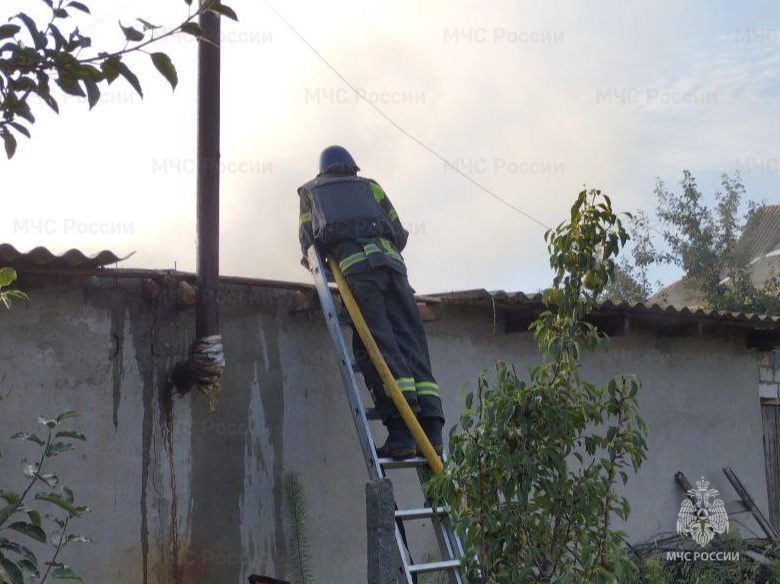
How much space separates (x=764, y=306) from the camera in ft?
57.7

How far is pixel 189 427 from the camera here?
5.87 m

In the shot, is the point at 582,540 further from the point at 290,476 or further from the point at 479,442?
the point at 290,476

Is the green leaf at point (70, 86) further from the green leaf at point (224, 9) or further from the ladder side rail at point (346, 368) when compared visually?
the ladder side rail at point (346, 368)

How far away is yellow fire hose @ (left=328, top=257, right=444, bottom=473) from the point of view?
5.31 metres

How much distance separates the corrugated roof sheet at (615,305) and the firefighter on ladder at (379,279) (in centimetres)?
96

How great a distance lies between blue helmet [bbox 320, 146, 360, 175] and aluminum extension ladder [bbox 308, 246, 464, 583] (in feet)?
1.77

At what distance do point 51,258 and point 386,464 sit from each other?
2.08 m

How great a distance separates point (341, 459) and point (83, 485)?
5.62 ft

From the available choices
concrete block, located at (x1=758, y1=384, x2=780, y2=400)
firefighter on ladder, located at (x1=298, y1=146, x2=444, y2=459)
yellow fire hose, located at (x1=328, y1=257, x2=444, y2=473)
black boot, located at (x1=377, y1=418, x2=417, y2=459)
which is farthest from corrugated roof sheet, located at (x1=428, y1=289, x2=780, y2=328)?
black boot, located at (x1=377, y1=418, x2=417, y2=459)

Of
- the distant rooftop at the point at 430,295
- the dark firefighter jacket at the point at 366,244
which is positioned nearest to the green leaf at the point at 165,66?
the distant rooftop at the point at 430,295

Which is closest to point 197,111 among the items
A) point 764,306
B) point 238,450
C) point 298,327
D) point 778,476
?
point 298,327

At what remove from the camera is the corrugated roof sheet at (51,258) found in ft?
16.5

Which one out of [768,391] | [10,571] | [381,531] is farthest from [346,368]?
[768,391]

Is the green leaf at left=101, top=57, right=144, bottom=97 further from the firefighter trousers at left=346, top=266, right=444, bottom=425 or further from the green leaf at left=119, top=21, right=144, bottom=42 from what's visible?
the firefighter trousers at left=346, top=266, right=444, bottom=425
